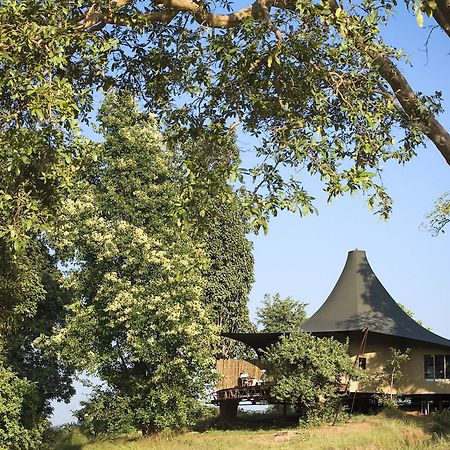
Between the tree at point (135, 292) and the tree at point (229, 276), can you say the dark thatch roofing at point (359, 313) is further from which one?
the tree at point (229, 276)

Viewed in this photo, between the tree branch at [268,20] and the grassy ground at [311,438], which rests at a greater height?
the tree branch at [268,20]

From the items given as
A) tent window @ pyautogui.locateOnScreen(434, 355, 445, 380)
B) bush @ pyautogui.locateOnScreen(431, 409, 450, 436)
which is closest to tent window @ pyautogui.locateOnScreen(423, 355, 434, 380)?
tent window @ pyautogui.locateOnScreen(434, 355, 445, 380)

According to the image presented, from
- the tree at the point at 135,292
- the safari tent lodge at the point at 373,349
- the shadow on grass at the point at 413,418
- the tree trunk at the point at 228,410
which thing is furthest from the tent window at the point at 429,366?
the tree at the point at 135,292

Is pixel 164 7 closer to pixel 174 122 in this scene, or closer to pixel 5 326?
pixel 174 122

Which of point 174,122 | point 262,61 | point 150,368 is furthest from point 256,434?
point 262,61

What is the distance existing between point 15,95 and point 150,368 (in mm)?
22588

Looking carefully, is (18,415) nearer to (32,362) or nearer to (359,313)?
(32,362)

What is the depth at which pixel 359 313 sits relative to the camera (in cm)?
3422

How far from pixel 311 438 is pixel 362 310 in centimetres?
900

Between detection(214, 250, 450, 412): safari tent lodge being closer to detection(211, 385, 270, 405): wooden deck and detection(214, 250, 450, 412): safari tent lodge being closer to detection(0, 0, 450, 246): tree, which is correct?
detection(211, 385, 270, 405): wooden deck

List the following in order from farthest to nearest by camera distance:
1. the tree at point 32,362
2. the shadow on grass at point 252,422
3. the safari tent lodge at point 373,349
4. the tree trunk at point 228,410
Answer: the tree trunk at point 228,410 < the safari tent lodge at point 373,349 < the shadow on grass at point 252,422 < the tree at point 32,362

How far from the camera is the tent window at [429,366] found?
113ft

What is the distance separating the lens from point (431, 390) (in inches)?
1344

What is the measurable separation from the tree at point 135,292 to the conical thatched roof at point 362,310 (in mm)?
5987
